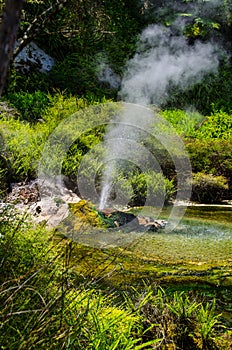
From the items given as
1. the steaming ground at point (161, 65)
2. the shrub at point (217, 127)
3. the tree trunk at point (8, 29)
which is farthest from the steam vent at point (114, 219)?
the steaming ground at point (161, 65)

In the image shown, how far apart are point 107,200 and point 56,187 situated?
107 cm

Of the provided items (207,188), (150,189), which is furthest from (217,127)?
(150,189)

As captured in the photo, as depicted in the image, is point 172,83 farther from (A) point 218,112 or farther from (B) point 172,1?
(B) point 172,1

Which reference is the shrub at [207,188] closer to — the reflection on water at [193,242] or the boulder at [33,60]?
the reflection on water at [193,242]

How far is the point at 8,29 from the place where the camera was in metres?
0.92

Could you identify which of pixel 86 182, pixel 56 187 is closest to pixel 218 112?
pixel 86 182

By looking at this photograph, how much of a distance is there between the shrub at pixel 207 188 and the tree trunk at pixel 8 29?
706 cm

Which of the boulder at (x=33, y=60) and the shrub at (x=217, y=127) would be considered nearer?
the shrub at (x=217, y=127)

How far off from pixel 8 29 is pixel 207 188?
23.5 ft

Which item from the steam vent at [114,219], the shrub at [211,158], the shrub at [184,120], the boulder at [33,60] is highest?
the boulder at [33,60]

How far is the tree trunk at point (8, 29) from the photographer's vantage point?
2.95 feet

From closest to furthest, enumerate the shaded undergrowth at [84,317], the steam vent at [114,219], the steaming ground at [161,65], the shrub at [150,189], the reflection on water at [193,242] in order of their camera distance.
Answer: the shaded undergrowth at [84,317]
the reflection on water at [193,242]
the steam vent at [114,219]
the shrub at [150,189]
the steaming ground at [161,65]

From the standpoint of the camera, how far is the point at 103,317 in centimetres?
221

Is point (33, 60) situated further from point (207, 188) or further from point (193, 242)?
point (193, 242)
